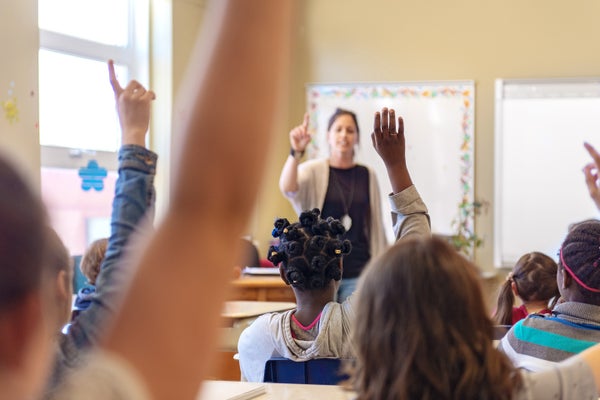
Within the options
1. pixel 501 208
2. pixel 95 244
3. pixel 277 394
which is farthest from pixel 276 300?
pixel 277 394

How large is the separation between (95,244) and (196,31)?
333 centimetres

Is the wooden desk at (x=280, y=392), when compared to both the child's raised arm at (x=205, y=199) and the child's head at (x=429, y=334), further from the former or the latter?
the child's raised arm at (x=205, y=199)

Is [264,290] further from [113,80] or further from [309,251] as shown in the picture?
[113,80]

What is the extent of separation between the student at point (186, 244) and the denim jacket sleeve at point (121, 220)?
22 cm

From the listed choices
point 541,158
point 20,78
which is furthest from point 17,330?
point 541,158

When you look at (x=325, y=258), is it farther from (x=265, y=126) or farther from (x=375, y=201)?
(x=265, y=126)

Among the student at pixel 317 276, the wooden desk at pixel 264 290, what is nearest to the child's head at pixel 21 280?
the student at pixel 317 276

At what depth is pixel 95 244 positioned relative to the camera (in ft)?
11.8

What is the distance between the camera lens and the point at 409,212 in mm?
2188

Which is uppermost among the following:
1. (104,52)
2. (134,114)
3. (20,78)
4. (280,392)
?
(104,52)

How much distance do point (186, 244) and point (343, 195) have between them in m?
4.18

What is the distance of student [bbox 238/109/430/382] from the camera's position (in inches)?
85.7

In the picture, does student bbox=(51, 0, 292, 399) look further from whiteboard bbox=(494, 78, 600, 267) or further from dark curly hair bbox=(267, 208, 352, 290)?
whiteboard bbox=(494, 78, 600, 267)

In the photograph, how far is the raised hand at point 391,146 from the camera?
216cm
